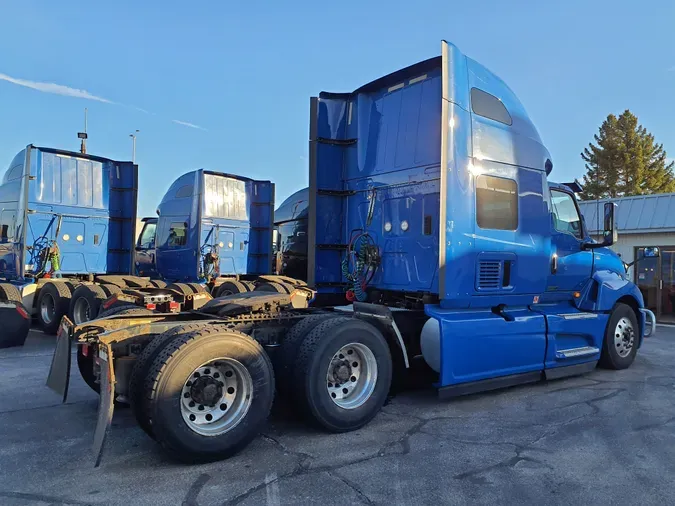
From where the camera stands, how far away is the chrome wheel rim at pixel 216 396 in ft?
13.1

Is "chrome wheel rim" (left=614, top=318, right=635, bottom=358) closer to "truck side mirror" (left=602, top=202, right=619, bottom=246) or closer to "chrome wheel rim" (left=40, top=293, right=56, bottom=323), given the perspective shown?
"truck side mirror" (left=602, top=202, right=619, bottom=246)

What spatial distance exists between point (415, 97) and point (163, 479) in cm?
472

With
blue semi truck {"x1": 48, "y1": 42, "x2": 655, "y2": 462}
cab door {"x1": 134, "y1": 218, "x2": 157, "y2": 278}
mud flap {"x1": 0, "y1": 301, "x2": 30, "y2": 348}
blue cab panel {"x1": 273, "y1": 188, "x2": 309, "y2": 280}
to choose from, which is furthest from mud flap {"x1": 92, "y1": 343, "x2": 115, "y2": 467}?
cab door {"x1": 134, "y1": 218, "x2": 157, "y2": 278}

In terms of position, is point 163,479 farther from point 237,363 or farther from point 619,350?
point 619,350

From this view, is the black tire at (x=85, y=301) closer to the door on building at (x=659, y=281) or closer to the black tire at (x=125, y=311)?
the black tire at (x=125, y=311)

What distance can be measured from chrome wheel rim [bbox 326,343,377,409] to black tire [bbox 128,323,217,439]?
132 centimetres

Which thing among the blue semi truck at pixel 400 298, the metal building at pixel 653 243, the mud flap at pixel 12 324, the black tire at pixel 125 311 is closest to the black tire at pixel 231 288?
the mud flap at pixel 12 324

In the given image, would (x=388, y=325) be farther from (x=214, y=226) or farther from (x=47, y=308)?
(x=47, y=308)

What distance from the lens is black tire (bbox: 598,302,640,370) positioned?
24.2 ft

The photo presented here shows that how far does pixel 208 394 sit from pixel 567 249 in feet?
17.1

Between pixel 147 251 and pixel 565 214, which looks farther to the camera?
pixel 147 251

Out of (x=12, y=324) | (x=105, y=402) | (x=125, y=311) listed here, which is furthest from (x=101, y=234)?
(x=105, y=402)

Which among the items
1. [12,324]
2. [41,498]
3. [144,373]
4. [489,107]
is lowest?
[41,498]

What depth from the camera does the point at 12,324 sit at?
8.53 m
